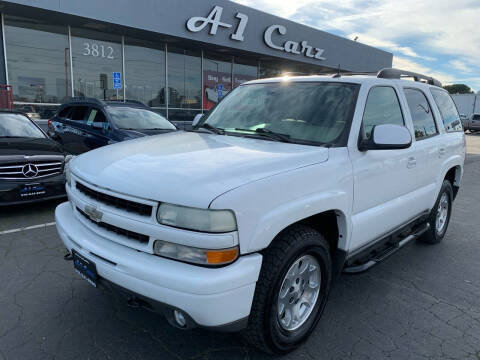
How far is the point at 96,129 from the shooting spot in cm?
806

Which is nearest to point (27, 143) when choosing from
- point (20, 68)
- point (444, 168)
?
point (444, 168)

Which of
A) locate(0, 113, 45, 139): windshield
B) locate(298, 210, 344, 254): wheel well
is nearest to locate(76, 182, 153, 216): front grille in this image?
locate(298, 210, 344, 254): wheel well

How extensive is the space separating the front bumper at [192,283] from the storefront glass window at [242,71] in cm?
1780

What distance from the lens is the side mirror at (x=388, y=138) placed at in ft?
9.14

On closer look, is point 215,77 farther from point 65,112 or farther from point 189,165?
point 189,165

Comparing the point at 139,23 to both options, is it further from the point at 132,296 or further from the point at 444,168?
the point at 132,296

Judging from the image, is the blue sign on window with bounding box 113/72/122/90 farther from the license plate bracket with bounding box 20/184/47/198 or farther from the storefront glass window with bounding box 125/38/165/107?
the license plate bracket with bounding box 20/184/47/198

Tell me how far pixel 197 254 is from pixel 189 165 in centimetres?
60

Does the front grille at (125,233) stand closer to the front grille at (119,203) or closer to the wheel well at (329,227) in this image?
the front grille at (119,203)

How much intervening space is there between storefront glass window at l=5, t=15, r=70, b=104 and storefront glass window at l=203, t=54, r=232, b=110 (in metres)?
6.57

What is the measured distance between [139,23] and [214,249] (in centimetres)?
1315

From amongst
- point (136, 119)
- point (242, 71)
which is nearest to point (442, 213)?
point (136, 119)

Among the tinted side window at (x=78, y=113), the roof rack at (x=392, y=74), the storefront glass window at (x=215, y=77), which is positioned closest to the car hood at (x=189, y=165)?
the roof rack at (x=392, y=74)

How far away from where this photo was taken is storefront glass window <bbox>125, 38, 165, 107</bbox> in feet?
49.4
